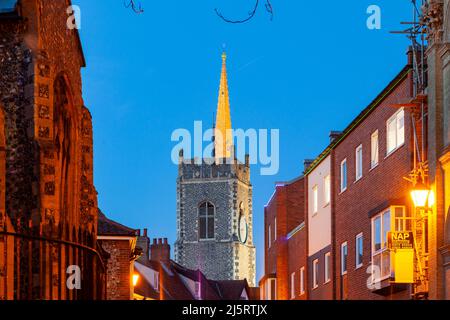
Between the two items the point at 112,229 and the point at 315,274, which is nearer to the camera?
the point at 112,229

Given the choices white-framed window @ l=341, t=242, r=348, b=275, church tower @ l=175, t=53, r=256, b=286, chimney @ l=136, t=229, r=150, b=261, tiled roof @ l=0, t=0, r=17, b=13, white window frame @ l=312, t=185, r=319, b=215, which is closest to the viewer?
tiled roof @ l=0, t=0, r=17, b=13

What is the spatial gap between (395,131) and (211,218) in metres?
99.4

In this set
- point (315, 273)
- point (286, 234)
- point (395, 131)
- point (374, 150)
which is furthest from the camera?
point (286, 234)

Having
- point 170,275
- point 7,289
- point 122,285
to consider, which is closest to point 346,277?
point 122,285

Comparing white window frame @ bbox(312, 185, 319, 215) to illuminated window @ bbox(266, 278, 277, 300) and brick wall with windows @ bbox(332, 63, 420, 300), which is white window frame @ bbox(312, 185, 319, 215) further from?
illuminated window @ bbox(266, 278, 277, 300)

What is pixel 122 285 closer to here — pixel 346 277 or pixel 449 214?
pixel 346 277

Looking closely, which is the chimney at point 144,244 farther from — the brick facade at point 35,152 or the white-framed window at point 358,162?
the brick facade at point 35,152

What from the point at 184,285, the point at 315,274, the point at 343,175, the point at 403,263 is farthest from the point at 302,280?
the point at 184,285

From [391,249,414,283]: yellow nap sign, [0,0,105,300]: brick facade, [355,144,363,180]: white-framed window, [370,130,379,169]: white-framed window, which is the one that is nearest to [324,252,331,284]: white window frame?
[355,144,363,180]: white-framed window

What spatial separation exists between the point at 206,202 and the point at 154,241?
4175 cm

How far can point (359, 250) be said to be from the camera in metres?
33.2

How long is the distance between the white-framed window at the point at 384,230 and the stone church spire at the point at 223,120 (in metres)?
109

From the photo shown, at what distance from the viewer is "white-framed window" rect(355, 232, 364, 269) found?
32812 millimetres

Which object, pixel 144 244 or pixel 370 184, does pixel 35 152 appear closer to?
pixel 370 184
